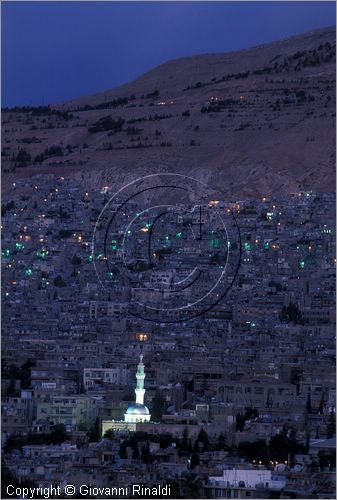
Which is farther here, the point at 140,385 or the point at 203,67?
the point at 203,67

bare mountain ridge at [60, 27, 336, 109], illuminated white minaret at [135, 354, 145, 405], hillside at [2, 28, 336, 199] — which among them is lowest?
illuminated white minaret at [135, 354, 145, 405]

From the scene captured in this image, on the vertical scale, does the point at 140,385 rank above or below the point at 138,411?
above

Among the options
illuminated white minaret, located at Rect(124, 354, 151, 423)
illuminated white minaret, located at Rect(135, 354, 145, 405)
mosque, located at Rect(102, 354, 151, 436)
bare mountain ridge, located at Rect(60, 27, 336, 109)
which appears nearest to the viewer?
mosque, located at Rect(102, 354, 151, 436)

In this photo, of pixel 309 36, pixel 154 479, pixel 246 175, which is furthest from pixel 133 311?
pixel 309 36

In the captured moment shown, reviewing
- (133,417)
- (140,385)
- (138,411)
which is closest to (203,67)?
(140,385)

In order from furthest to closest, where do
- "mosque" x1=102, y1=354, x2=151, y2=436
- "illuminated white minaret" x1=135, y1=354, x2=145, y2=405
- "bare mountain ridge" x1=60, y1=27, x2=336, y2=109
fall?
"bare mountain ridge" x1=60, y1=27, x2=336, y2=109 < "illuminated white minaret" x1=135, y1=354, x2=145, y2=405 < "mosque" x1=102, y1=354, x2=151, y2=436

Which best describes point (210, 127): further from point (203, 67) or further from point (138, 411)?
point (138, 411)

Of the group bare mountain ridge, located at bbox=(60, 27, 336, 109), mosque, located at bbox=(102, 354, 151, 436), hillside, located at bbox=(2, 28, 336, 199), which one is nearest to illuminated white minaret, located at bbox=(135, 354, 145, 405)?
mosque, located at bbox=(102, 354, 151, 436)

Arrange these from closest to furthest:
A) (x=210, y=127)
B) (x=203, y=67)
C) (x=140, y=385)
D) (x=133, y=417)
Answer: (x=133, y=417) → (x=140, y=385) → (x=210, y=127) → (x=203, y=67)

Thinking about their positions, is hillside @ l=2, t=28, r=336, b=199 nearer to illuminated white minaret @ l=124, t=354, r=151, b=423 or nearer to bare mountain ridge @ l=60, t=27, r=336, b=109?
bare mountain ridge @ l=60, t=27, r=336, b=109
